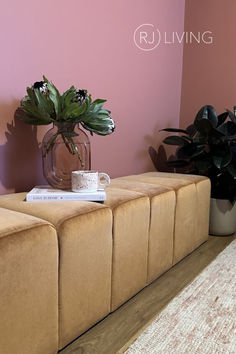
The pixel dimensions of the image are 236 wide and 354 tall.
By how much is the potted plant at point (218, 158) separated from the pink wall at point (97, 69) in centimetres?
40

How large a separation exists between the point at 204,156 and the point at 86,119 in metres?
1.10

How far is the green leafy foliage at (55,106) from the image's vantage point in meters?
1.15

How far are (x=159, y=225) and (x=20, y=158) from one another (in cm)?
73

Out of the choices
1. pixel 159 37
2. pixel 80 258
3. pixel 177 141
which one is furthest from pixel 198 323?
pixel 159 37

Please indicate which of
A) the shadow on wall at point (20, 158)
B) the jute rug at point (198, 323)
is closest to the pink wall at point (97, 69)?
the shadow on wall at point (20, 158)

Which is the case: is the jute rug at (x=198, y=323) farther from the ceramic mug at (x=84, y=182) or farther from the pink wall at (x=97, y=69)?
the pink wall at (x=97, y=69)

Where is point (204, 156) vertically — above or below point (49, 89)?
below

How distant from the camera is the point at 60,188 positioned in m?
1.26

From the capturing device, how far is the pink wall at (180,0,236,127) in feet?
7.68

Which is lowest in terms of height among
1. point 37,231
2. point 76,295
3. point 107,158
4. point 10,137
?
point 76,295

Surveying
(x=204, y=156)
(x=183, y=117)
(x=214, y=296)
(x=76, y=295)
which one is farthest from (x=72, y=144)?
(x=183, y=117)

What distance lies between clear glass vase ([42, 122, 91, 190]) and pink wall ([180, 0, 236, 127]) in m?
1.58

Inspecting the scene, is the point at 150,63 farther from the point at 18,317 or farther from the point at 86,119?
the point at 18,317

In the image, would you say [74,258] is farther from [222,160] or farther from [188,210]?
[222,160]
